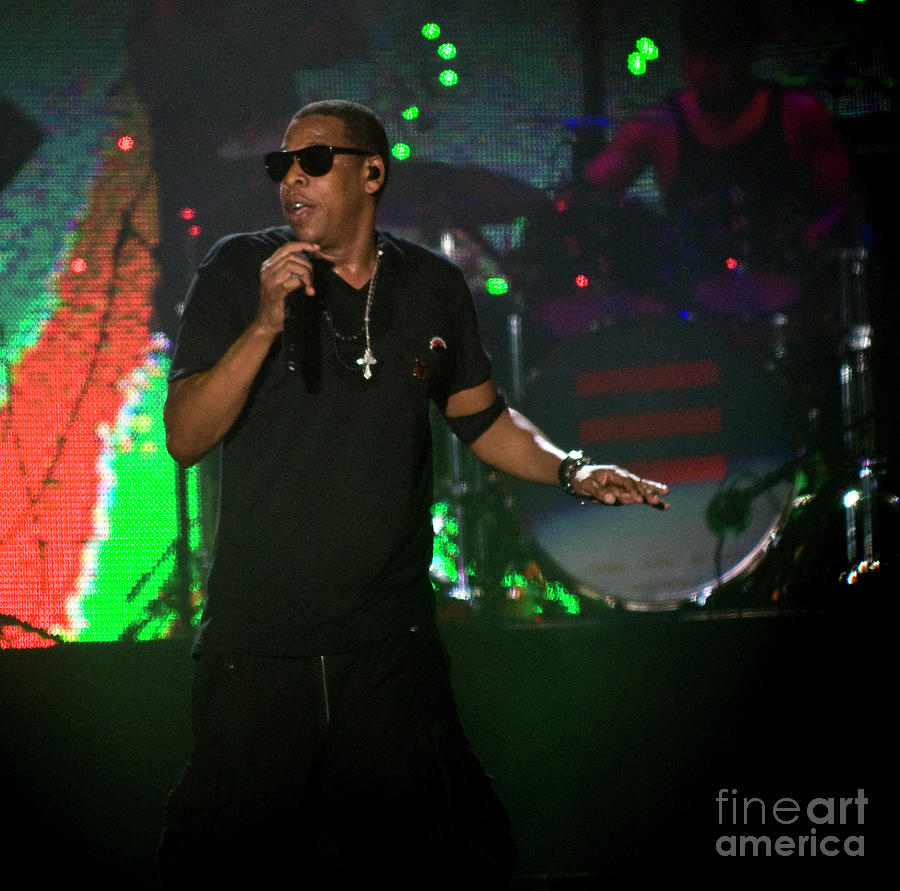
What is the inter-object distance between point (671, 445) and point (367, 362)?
2.94 m

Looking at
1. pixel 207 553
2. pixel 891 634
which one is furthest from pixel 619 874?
pixel 207 553

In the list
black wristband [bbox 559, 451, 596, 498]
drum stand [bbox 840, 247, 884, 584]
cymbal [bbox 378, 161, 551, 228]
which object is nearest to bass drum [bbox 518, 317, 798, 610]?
drum stand [bbox 840, 247, 884, 584]

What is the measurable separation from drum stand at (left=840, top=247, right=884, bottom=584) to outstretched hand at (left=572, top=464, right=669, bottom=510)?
289 centimetres

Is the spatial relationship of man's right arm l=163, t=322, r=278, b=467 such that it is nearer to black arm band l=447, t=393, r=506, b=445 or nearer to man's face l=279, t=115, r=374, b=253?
man's face l=279, t=115, r=374, b=253

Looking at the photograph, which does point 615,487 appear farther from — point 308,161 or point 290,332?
point 308,161

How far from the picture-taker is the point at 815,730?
3.41 meters

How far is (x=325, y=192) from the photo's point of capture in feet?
6.81

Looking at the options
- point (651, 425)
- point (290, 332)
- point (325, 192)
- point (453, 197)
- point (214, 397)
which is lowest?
point (214, 397)

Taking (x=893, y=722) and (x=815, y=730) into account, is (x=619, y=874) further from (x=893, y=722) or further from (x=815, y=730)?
(x=893, y=722)

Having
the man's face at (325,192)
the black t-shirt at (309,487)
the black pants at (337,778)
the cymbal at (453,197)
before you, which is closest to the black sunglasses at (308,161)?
the man's face at (325,192)

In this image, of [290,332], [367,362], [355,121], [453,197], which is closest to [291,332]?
[290,332]

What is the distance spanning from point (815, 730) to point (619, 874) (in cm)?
105

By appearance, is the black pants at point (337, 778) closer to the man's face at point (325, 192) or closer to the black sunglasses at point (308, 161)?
the man's face at point (325, 192)

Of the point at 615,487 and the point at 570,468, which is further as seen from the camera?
the point at 570,468
